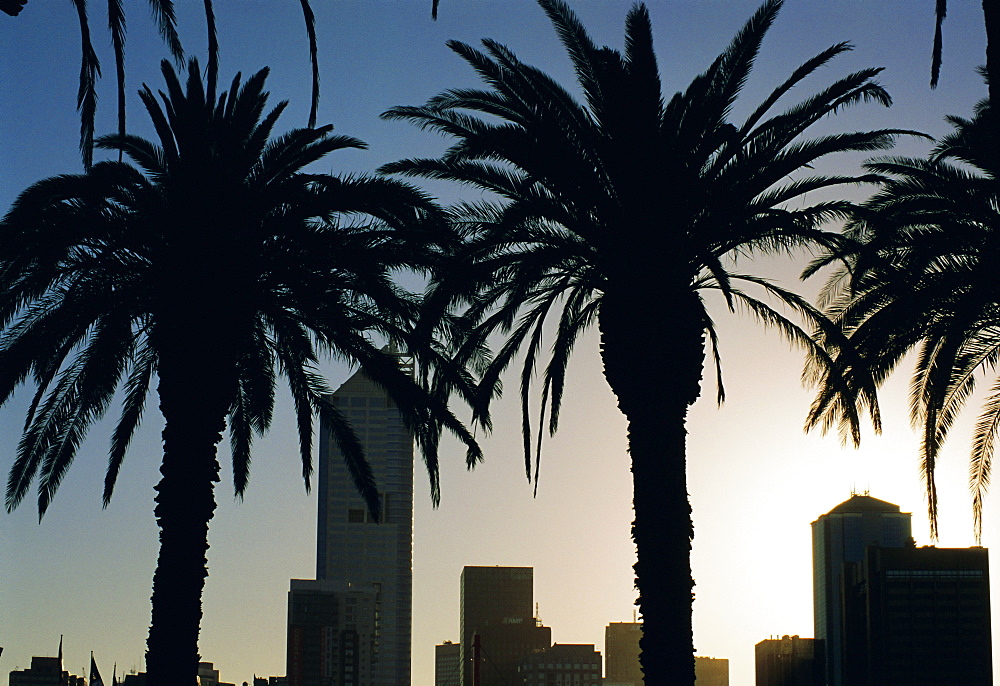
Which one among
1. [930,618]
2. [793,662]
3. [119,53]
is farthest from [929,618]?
[119,53]

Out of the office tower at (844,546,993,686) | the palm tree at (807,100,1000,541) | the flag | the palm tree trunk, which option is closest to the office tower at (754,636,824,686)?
the office tower at (844,546,993,686)

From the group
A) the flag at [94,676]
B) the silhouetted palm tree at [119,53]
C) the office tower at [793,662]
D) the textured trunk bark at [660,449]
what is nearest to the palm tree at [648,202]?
the textured trunk bark at [660,449]

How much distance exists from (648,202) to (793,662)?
171 m

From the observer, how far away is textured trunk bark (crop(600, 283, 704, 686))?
1880 centimetres

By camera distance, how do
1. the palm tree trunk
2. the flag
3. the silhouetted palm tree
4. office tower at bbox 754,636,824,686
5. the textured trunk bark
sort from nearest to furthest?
the silhouetted palm tree
the textured trunk bark
the palm tree trunk
the flag
office tower at bbox 754,636,824,686

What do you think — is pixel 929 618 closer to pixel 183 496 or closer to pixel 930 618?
pixel 930 618

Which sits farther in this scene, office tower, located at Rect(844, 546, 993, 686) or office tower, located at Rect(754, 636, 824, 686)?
office tower, located at Rect(754, 636, 824, 686)

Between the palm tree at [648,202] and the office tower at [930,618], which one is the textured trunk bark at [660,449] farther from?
the office tower at [930,618]

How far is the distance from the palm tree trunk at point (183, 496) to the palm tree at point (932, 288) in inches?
360

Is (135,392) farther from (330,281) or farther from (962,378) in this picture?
(962,378)

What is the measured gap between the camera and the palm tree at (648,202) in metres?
19.3

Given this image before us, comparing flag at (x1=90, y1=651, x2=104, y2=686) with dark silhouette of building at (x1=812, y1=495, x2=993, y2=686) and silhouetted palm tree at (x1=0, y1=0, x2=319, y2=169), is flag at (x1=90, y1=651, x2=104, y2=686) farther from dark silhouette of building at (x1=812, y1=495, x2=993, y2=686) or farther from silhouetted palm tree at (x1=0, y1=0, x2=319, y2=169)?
silhouetted palm tree at (x1=0, y1=0, x2=319, y2=169)

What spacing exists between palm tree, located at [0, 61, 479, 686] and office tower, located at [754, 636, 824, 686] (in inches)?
6239

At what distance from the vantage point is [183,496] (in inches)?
799
